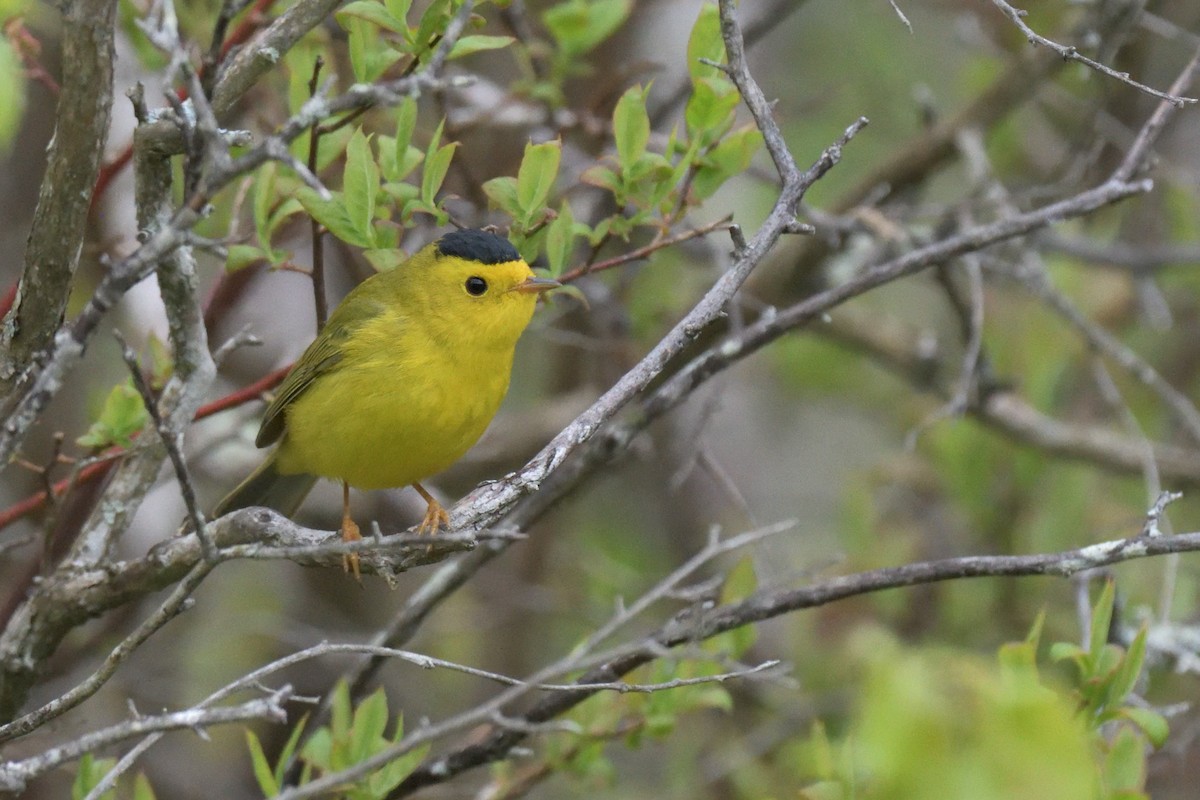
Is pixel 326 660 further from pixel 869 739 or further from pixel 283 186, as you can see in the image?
pixel 869 739

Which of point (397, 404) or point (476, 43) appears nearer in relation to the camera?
point (476, 43)

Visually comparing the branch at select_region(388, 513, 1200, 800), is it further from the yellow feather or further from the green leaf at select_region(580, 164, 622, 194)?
the green leaf at select_region(580, 164, 622, 194)

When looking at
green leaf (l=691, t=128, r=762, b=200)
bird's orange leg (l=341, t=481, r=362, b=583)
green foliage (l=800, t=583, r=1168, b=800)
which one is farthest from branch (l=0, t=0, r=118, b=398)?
green foliage (l=800, t=583, r=1168, b=800)

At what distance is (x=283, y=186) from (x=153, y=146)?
31.6 inches

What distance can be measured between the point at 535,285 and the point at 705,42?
0.72m

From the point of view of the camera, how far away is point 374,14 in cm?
258

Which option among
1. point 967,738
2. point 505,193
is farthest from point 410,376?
point 967,738

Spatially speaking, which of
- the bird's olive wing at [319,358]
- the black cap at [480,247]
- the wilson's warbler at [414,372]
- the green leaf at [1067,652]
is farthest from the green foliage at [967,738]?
the bird's olive wing at [319,358]

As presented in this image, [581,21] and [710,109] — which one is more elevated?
[581,21]

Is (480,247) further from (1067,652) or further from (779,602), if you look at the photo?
(1067,652)

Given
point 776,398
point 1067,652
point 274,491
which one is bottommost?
point 776,398

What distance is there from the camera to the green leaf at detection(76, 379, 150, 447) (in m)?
3.04

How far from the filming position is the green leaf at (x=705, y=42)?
3.10 m

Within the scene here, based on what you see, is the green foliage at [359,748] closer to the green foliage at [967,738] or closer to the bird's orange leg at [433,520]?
the bird's orange leg at [433,520]
